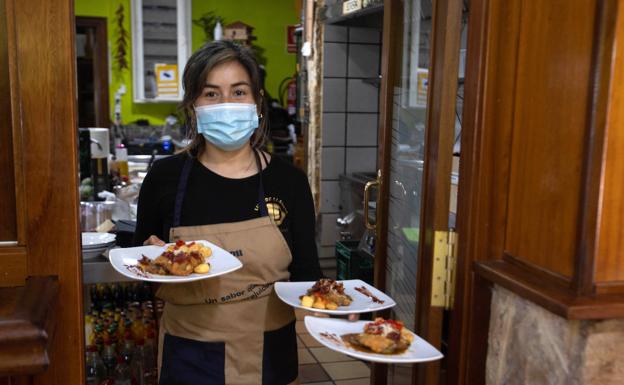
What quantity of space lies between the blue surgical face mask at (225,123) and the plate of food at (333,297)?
1.53 ft

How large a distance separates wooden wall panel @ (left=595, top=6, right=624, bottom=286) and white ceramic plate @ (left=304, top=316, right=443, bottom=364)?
383 mm

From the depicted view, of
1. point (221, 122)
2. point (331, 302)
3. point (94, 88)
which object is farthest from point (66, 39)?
point (94, 88)

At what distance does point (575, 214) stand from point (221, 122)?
109 cm

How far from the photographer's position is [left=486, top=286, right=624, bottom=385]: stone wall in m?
1.16

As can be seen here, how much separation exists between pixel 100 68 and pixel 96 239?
5.92 metres

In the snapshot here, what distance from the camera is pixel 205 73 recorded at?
6.35ft

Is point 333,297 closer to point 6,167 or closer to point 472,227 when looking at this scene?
point 472,227

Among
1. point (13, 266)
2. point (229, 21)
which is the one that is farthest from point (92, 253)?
point (229, 21)

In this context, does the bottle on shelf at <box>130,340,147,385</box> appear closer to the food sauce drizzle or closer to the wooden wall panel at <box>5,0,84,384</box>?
the food sauce drizzle

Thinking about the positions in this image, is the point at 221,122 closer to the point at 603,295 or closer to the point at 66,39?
the point at 66,39

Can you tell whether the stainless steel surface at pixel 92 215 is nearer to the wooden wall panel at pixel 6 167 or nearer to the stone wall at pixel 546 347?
the wooden wall panel at pixel 6 167

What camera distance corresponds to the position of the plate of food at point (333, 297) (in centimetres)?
160

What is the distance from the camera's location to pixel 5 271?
1.33m

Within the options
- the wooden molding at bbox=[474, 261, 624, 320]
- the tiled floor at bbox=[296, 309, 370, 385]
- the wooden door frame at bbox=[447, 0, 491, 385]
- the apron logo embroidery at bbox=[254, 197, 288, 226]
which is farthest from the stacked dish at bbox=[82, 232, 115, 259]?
the wooden molding at bbox=[474, 261, 624, 320]
